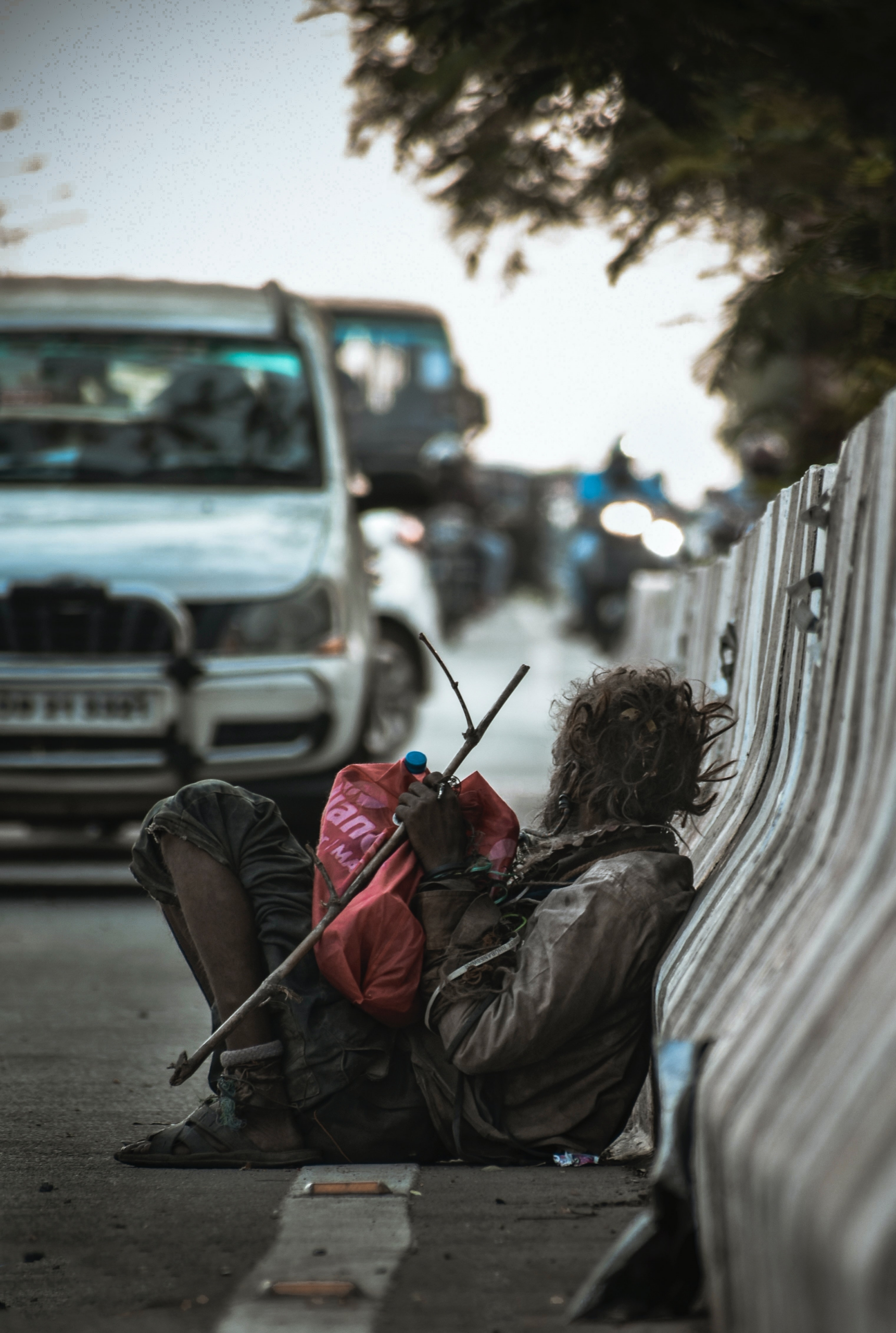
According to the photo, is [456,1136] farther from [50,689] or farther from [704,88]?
[50,689]

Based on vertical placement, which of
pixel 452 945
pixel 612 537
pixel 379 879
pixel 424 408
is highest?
pixel 424 408

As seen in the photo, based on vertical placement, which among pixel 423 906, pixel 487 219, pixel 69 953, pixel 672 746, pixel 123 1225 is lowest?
pixel 69 953

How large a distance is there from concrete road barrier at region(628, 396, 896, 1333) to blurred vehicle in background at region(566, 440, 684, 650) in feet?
39.0

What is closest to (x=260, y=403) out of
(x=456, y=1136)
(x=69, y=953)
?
(x=69, y=953)

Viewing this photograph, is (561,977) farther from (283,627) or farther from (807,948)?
(283,627)

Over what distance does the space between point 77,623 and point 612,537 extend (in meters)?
9.67

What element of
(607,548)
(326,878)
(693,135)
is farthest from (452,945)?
(607,548)

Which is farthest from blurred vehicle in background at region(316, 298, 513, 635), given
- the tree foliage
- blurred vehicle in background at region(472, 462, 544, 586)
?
the tree foliage

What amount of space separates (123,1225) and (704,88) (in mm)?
2501

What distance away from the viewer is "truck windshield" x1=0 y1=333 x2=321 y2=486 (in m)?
8.35

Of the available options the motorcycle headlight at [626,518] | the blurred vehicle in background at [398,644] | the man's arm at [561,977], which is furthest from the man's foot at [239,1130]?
the motorcycle headlight at [626,518]

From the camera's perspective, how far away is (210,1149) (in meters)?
3.51

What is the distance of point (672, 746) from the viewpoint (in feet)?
11.1

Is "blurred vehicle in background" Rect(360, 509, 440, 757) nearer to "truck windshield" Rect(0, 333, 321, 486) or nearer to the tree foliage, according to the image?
"truck windshield" Rect(0, 333, 321, 486)
